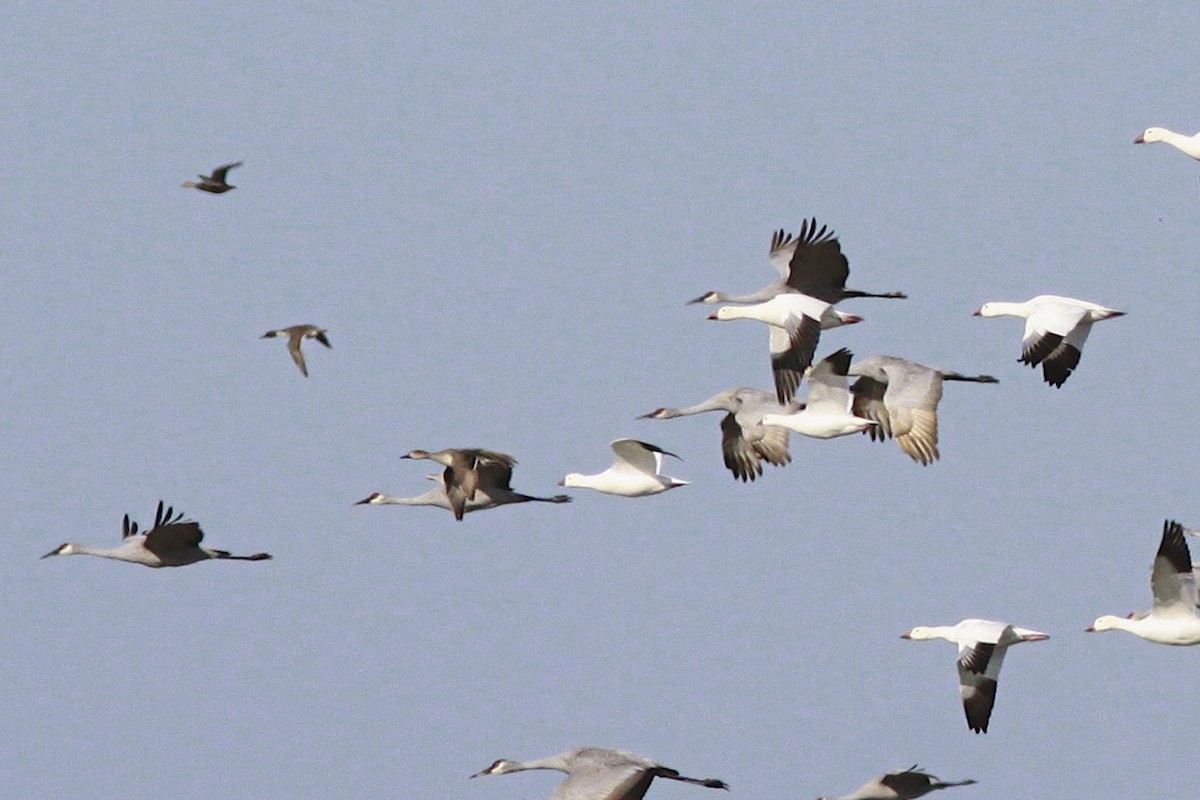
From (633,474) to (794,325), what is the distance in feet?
6.74

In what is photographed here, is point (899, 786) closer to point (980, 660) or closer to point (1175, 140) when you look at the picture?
point (980, 660)

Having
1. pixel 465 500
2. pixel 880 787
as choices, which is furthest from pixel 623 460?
pixel 880 787

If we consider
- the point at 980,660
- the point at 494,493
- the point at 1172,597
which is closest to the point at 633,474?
the point at 494,493

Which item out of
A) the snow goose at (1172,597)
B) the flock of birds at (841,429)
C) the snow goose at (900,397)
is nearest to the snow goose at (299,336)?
the flock of birds at (841,429)

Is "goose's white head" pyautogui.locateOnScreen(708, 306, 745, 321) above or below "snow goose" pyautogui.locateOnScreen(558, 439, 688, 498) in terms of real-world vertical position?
above

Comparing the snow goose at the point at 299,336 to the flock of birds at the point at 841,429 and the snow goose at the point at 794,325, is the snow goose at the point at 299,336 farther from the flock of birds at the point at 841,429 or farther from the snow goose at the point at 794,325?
the snow goose at the point at 794,325

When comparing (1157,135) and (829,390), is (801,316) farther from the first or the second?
(1157,135)

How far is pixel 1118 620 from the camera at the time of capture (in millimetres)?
20469

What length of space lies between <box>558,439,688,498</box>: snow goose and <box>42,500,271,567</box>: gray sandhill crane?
129 inches

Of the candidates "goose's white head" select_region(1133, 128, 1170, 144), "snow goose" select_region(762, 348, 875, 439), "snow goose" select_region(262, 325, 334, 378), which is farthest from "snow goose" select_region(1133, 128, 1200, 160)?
"snow goose" select_region(262, 325, 334, 378)

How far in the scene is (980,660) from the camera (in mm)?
20125

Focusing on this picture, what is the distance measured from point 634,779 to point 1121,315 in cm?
606

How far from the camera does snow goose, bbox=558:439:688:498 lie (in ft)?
69.6

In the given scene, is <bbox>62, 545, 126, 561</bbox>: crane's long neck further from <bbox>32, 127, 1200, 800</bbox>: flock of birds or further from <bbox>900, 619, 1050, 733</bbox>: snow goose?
<bbox>900, 619, 1050, 733</bbox>: snow goose
